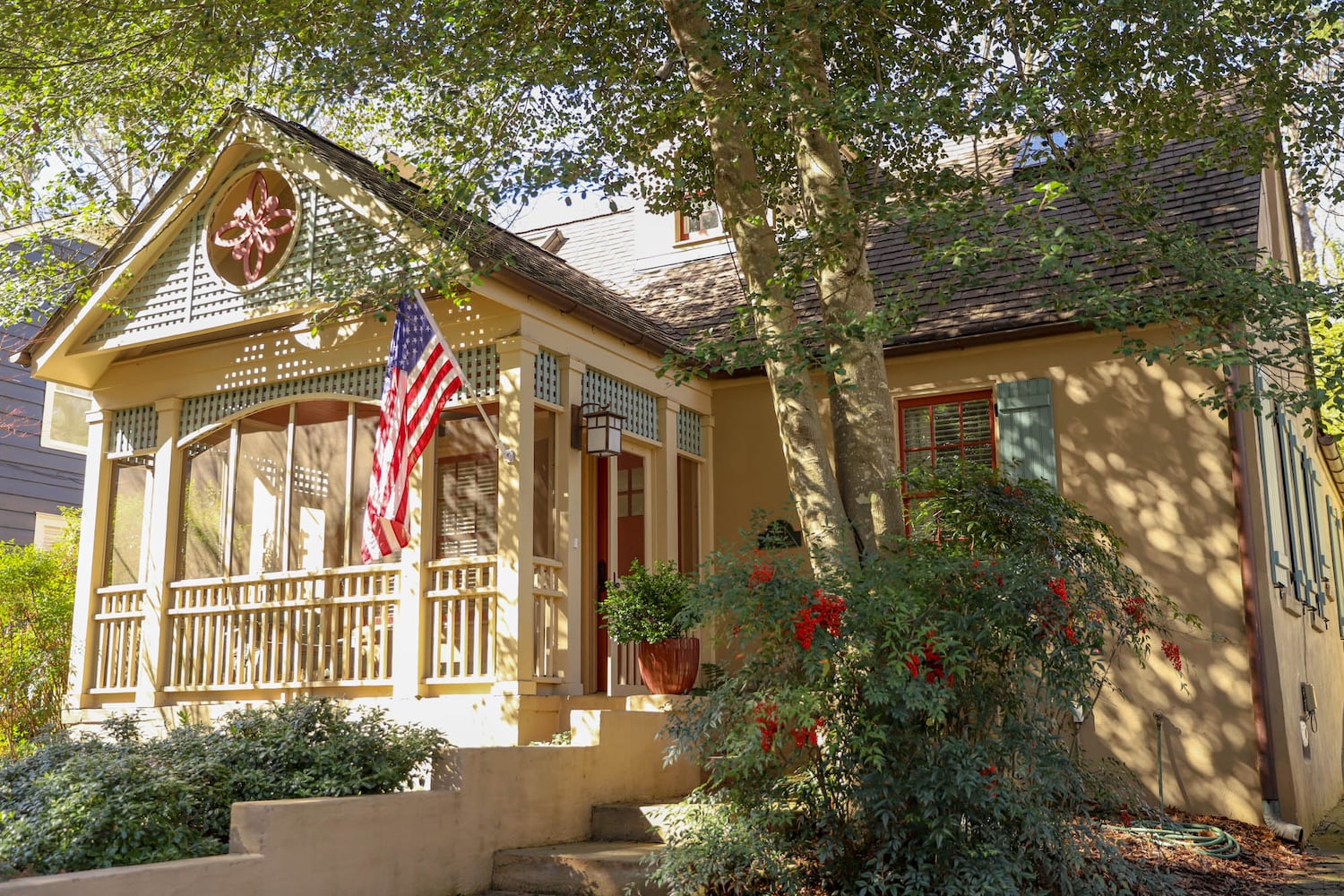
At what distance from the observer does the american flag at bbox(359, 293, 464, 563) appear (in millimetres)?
8211

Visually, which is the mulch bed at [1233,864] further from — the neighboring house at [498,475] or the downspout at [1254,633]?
the neighboring house at [498,475]

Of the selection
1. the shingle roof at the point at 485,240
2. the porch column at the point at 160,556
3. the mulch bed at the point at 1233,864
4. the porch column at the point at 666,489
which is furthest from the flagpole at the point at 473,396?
the mulch bed at the point at 1233,864

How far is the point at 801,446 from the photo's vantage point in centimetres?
698

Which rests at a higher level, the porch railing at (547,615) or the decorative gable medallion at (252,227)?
the decorative gable medallion at (252,227)

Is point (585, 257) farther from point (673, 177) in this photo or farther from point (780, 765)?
point (780, 765)

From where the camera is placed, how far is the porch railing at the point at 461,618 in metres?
8.53

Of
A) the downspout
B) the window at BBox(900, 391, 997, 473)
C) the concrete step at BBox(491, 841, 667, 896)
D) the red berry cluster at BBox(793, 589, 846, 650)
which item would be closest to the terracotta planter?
the concrete step at BBox(491, 841, 667, 896)

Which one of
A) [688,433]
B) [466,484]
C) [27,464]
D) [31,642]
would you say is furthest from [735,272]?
[27,464]

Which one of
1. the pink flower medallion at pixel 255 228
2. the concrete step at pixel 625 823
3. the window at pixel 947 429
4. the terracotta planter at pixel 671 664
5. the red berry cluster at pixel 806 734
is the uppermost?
the pink flower medallion at pixel 255 228

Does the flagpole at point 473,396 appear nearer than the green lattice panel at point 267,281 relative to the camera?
Yes

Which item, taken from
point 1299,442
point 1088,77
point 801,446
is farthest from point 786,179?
point 1299,442

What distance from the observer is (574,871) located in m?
6.59

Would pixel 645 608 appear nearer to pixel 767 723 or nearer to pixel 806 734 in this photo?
pixel 767 723

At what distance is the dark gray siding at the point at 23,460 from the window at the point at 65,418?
1.95 meters
